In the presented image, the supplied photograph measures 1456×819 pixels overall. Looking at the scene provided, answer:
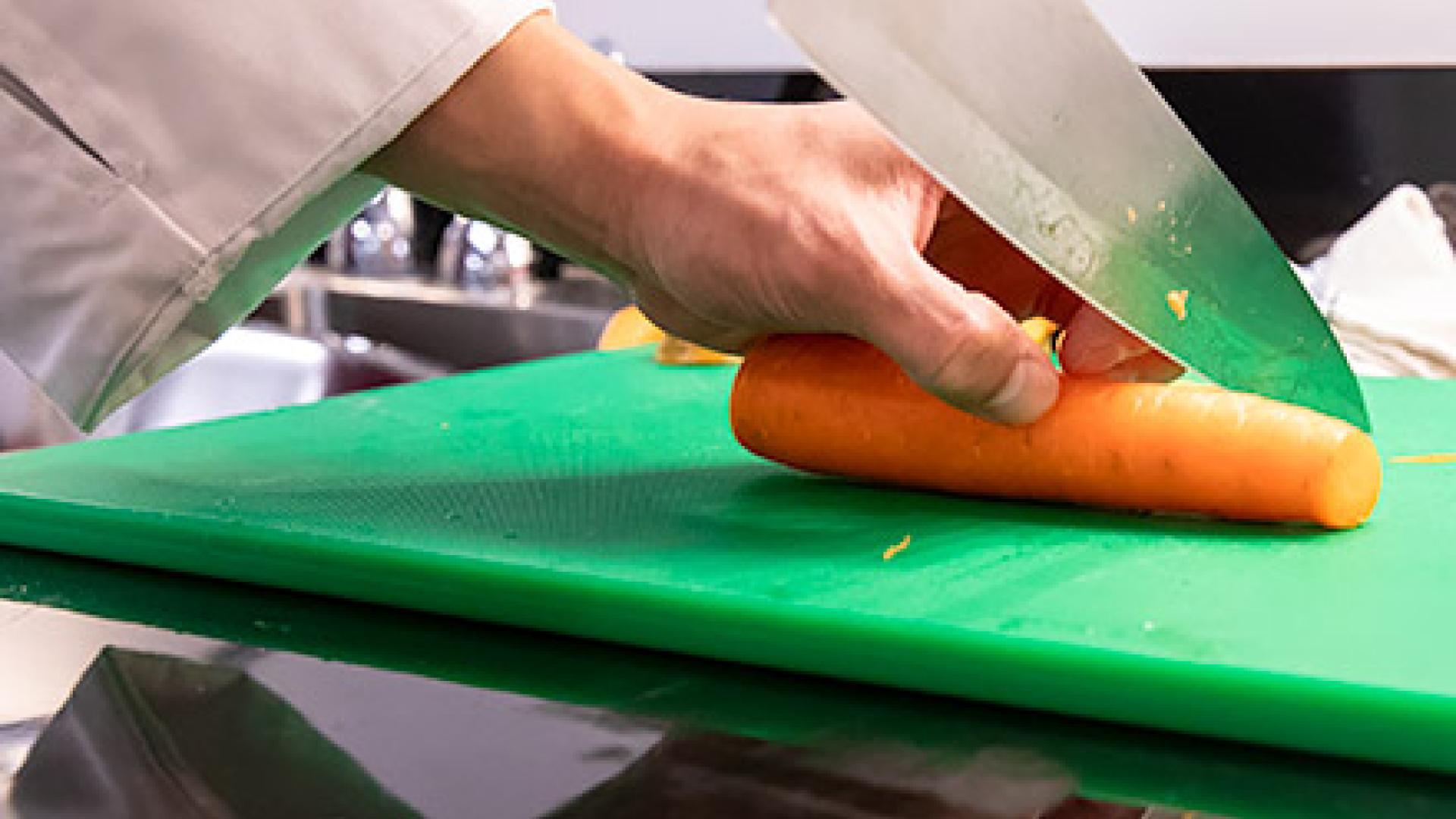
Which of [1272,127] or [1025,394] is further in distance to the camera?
[1272,127]

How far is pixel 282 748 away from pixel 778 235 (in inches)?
15.0

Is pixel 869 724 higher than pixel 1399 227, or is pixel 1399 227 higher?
pixel 869 724

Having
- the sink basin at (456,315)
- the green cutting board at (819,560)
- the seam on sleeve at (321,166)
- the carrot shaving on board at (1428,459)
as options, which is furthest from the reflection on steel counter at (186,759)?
the sink basin at (456,315)

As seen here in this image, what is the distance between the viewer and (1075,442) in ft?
3.05

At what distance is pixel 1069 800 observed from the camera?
590 mm

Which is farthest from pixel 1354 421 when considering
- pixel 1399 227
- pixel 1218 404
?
pixel 1399 227

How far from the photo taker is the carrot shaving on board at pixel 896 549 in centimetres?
84

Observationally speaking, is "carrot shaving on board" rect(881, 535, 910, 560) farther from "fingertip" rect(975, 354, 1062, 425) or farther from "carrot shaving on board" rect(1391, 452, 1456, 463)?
"carrot shaving on board" rect(1391, 452, 1456, 463)

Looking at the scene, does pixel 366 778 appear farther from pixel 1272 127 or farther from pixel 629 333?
pixel 1272 127

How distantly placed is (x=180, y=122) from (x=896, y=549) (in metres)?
0.45

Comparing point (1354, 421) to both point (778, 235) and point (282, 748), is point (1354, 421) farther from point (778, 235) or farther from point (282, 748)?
point (282, 748)

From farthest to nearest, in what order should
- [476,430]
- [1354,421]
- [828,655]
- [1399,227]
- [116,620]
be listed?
1. [1399,227]
2. [476,430]
3. [1354,421]
4. [116,620]
5. [828,655]

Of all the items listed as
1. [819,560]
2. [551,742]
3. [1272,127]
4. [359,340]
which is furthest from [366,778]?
[359,340]

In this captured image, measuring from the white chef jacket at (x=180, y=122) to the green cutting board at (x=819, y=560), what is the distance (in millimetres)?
138
